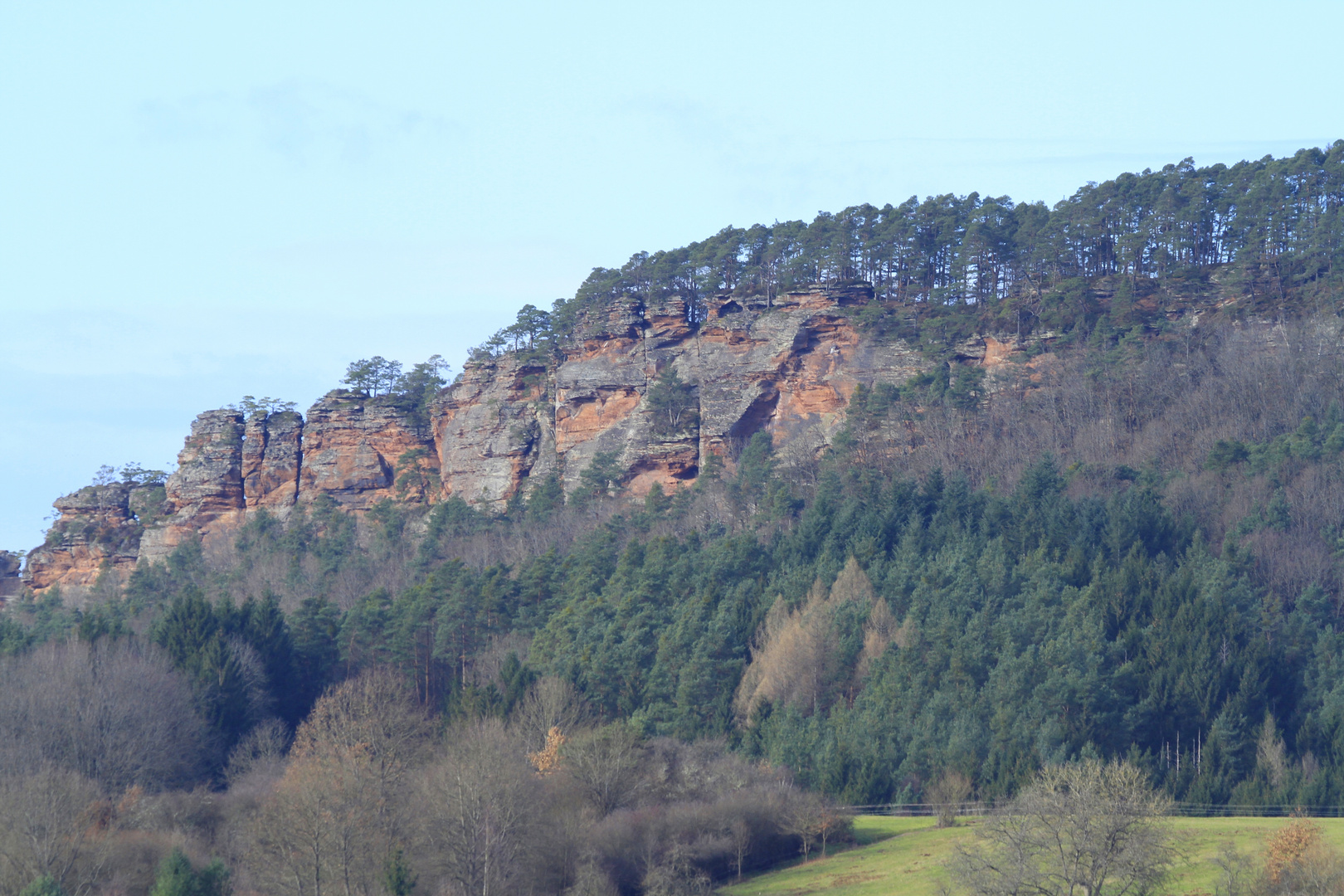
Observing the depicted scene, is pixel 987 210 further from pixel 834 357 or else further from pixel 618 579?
pixel 618 579

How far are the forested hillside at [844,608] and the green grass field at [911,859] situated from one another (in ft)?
6.28

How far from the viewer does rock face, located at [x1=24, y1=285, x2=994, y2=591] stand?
8862 centimetres

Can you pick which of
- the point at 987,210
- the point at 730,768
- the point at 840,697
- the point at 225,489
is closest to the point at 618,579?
the point at 840,697

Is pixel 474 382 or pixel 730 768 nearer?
pixel 730 768

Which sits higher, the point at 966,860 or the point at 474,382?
the point at 474,382

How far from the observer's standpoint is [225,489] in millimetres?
105500

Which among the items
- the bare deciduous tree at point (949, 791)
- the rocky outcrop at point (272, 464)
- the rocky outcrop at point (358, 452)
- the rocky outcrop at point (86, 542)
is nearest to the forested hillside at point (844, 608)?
the bare deciduous tree at point (949, 791)

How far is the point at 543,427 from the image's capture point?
97562mm

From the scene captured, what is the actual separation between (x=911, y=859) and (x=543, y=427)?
62.5m

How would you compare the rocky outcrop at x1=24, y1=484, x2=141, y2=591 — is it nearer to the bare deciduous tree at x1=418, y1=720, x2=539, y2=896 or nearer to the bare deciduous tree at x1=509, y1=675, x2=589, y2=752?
the bare deciduous tree at x1=509, y1=675, x2=589, y2=752

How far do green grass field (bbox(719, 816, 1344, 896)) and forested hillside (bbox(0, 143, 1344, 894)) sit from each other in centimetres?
192

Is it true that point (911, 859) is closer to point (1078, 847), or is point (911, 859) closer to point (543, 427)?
point (1078, 847)

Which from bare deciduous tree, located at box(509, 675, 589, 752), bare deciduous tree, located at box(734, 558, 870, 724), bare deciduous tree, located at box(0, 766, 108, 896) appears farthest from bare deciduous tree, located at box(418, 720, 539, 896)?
bare deciduous tree, located at box(734, 558, 870, 724)

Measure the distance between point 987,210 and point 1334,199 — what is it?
21.7 metres
